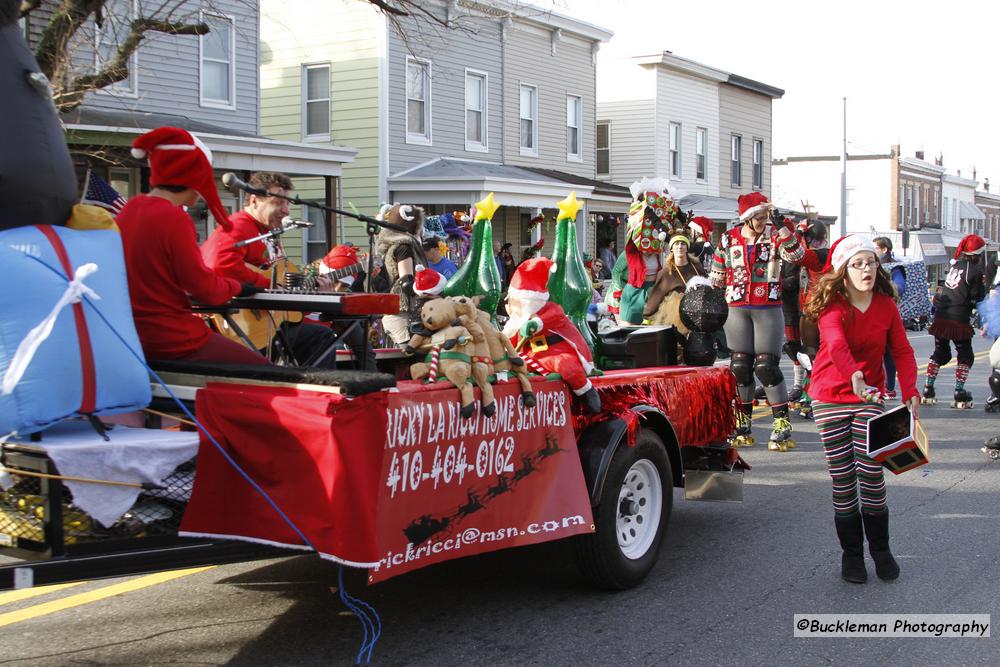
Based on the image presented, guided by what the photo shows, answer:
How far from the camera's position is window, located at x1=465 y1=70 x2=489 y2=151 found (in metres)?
25.1

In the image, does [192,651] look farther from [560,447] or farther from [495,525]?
[560,447]

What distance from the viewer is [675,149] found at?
3397 cm

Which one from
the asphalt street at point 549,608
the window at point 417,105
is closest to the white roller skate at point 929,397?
the asphalt street at point 549,608

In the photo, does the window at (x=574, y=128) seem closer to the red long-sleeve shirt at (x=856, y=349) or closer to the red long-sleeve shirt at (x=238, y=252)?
the red long-sleeve shirt at (x=238, y=252)

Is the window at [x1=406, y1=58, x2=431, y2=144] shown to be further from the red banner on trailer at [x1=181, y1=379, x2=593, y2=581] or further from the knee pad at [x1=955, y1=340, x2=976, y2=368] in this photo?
the red banner on trailer at [x1=181, y1=379, x2=593, y2=581]

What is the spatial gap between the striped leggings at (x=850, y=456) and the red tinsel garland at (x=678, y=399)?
0.72 m

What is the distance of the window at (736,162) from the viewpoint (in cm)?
3759

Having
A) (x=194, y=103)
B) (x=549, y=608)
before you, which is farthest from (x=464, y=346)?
(x=194, y=103)

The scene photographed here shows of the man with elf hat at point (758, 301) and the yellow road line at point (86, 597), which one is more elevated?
the man with elf hat at point (758, 301)

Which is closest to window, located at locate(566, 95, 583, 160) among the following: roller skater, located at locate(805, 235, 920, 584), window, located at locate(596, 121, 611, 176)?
window, located at locate(596, 121, 611, 176)

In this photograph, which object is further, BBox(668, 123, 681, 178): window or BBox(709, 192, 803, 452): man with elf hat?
BBox(668, 123, 681, 178): window

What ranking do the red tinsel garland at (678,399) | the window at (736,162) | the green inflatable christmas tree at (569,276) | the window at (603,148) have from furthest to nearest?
the window at (736,162)
the window at (603,148)
the green inflatable christmas tree at (569,276)
the red tinsel garland at (678,399)

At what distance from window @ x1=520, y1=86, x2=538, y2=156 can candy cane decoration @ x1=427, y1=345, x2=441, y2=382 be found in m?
22.8

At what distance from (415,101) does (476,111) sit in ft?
7.68
